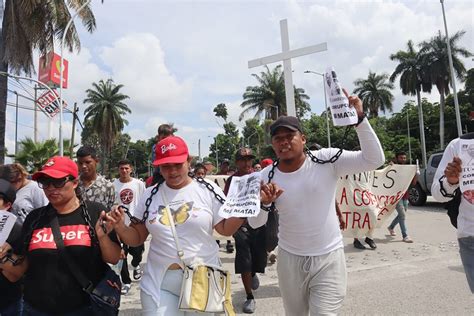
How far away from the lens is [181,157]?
2.72m

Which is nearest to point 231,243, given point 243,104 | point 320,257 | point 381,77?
point 320,257

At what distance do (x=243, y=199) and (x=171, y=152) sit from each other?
59 centimetres

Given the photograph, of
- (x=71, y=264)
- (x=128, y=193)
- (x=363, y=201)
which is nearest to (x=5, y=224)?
(x=71, y=264)

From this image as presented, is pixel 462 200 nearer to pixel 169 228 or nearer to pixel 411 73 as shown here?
pixel 169 228

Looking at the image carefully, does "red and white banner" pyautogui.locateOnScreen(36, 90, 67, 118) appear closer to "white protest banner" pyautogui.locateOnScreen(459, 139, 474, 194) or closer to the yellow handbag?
the yellow handbag

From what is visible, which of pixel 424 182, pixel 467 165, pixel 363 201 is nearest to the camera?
pixel 467 165

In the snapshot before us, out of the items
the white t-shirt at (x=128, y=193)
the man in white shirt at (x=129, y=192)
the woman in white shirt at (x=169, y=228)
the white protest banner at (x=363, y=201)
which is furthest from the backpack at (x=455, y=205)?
the white protest banner at (x=363, y=201)

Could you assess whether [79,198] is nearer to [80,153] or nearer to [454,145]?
[80,153]

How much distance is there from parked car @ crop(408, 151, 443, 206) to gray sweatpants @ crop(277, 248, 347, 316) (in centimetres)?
1234

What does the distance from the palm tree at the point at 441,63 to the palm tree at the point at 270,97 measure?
13.6 metres

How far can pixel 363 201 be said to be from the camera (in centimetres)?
763

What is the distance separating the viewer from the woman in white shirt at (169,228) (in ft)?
8.40

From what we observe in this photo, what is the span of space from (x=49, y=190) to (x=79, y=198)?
22 centimetres

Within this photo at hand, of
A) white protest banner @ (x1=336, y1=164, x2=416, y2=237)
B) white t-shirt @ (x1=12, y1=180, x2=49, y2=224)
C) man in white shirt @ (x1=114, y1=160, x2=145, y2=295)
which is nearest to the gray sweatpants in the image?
white t-shirt @ (x1=12, y1=180, x2=49, y2=224)
